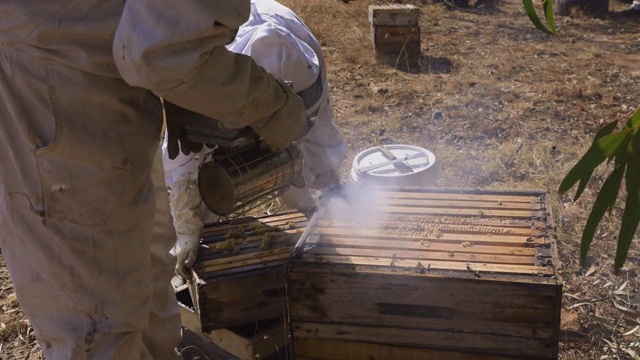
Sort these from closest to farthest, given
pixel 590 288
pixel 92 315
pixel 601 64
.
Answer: pixel 92 315 → pixel 590 288 → pixel 601 64

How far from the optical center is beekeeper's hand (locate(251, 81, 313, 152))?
2.26 metres

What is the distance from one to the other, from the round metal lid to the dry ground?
2.25ft

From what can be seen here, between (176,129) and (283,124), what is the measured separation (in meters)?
0.35

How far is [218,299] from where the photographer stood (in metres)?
2.92

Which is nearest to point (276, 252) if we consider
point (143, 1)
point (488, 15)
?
point (143, 1)

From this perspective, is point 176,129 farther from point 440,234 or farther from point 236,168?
point 440,234

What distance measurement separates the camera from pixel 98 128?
6.72 feet

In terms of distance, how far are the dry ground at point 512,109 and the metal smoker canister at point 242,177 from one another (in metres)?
1.57

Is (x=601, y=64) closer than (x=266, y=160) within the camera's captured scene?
No

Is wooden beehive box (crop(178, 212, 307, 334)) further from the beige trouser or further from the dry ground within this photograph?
the dry ground

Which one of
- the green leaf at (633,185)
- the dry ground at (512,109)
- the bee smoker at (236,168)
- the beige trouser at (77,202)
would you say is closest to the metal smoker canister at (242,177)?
the bee smoker at (236,168)

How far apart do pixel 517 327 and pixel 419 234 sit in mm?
509

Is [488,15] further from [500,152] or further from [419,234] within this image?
[419,234]

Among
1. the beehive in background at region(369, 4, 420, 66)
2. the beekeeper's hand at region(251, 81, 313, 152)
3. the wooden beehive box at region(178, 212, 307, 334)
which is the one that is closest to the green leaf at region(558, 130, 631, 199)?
the beekeeper's hand at region(251, 81, 313, 152)
